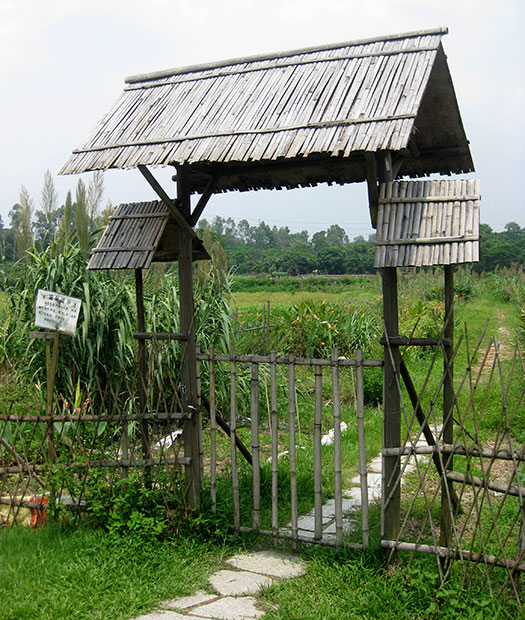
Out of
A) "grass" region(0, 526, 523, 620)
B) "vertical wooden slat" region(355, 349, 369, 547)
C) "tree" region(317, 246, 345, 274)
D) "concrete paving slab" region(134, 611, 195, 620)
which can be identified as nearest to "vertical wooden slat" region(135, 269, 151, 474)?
"grass" region(0, 526, 523, 620)

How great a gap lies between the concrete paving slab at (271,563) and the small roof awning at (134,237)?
202 centimetres

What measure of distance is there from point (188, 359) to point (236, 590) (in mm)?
1549

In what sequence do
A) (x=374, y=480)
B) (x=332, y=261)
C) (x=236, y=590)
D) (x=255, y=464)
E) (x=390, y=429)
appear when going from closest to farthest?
1. (x=236, y=590)
2. (x=390, y=429)
3. (x=255, y=464)
4. (x=374, y=480)
5. (x=332, y=261)

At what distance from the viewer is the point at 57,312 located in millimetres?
4508

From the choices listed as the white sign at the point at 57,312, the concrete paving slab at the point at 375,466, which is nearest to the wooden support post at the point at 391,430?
the concrete paving slab at the point at 375,466

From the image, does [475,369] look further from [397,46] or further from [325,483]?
[397,46]

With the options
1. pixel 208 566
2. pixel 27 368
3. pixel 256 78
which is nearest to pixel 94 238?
pixel 27 368

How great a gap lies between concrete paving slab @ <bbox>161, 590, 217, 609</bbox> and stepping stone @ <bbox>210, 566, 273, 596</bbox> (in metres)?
0.09

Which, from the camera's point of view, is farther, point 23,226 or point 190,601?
point 23,226

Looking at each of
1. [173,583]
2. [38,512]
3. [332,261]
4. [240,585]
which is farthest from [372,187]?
[332,261]

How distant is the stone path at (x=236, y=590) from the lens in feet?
10.9

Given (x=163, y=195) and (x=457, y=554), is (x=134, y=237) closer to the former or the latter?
(x=163, y=195)

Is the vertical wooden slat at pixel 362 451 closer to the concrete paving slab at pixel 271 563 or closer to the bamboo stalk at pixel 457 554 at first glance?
the bamboo stalk at pixel 457 554

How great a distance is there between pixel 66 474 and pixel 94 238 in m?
3.05
